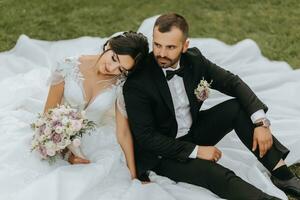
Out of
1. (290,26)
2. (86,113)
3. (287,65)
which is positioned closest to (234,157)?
(86,113)

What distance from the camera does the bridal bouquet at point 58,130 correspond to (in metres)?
3.81

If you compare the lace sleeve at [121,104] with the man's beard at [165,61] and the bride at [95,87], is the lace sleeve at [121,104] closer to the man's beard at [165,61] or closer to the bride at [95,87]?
the bride at [95,87]

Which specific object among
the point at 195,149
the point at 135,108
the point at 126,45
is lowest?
the point at 195,149

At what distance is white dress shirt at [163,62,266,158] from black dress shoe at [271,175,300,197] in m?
0.55

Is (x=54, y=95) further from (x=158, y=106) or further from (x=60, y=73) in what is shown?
(x=158, y=106)

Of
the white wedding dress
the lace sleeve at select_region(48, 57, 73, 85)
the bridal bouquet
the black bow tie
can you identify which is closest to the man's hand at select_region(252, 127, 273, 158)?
the white wedding dress

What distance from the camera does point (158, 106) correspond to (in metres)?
3.99

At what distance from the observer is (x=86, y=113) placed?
4234 millimetres

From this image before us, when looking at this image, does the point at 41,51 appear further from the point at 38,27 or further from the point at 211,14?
the point at 211,14

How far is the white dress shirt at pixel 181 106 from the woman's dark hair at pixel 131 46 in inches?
8.5

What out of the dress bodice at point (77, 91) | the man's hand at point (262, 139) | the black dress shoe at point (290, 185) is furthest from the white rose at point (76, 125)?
the black dress shoe at point (290, 185)

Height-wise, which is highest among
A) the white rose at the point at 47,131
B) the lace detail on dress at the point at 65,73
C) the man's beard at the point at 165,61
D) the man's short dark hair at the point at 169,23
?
the man's short dark hair at the point at 169,23

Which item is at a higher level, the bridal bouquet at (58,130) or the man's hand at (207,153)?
the bridal bouquet at (58,130)

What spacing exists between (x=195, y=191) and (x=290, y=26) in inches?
155
